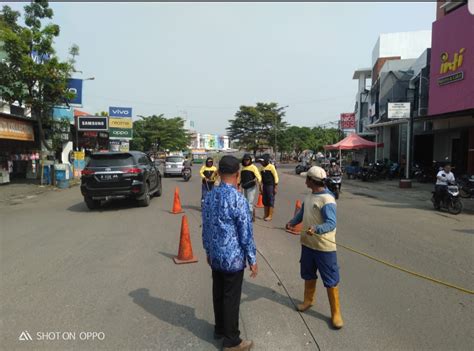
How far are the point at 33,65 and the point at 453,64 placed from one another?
729 inches

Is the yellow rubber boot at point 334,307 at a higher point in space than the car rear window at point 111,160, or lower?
Result: lower

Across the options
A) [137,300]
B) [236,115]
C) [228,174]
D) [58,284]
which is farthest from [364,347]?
[236,115]

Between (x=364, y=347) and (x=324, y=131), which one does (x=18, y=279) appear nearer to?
(x=364, y=347)

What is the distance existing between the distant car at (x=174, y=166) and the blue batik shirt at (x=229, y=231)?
24.4 meters

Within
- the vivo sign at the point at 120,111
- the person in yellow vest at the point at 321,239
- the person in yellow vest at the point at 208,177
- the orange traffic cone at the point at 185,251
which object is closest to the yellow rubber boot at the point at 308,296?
the person in yellow vest at the point at 321,239

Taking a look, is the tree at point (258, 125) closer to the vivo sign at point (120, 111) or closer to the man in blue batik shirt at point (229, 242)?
the vivo sign at point (120, 111)

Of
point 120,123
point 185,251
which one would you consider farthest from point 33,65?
point 120,123

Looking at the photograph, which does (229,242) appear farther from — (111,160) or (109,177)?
(111,160)

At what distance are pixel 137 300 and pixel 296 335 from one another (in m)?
1.95

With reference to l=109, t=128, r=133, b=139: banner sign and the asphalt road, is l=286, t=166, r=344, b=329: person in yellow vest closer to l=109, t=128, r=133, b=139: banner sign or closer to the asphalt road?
the asphalt road

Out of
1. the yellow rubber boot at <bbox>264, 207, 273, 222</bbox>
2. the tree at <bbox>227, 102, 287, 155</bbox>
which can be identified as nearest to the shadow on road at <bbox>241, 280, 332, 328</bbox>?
the yellow rubber boot at <bbox>264, 207, 273, 222</bbox>

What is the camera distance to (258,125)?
217 feet

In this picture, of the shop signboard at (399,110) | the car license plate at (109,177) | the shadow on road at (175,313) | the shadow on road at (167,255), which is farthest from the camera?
the shop signboard at (399,110)

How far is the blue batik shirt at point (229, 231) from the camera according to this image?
3262 millimetres
